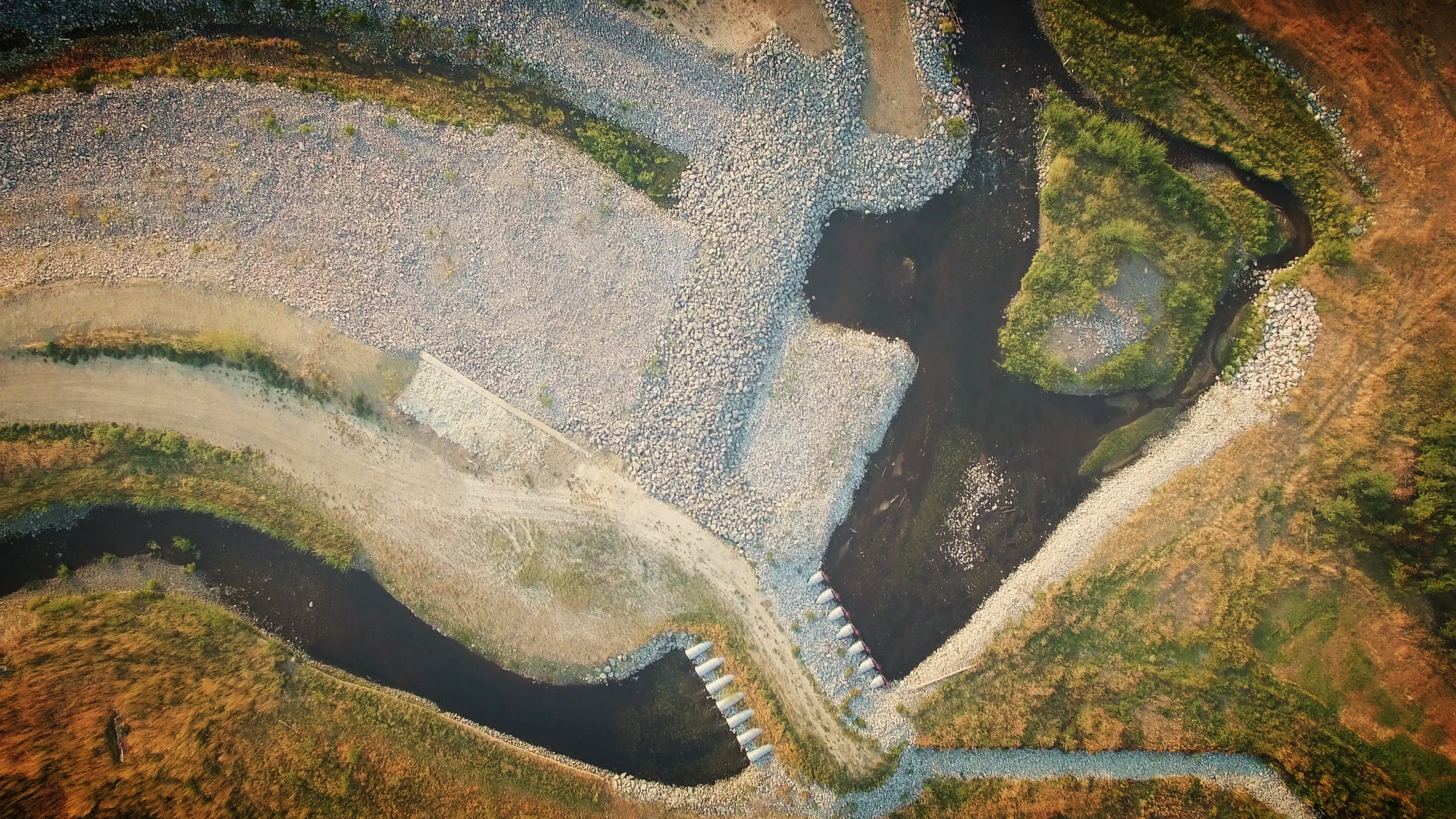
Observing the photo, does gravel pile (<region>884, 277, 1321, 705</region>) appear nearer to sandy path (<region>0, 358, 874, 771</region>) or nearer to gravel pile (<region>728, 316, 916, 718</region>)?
gravel pile (<region>728, 316, 916, 718</region>)

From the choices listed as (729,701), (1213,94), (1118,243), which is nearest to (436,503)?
(729,701)

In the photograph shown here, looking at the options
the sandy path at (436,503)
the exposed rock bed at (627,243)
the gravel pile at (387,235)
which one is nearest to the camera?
the gravel pile at (387,235)

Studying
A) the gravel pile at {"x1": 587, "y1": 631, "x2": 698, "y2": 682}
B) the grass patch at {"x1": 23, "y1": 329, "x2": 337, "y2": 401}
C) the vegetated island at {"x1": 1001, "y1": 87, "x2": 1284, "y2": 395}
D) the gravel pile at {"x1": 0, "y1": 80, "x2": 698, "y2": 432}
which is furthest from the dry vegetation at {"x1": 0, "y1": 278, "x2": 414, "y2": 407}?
the vegetated island at {"x1": 1001, "y1": 87, "x2": 1284, "y2": 395}

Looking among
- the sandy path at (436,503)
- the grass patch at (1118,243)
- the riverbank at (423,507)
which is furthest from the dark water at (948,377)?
the riverbank at (423,507)

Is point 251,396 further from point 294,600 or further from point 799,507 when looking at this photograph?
point 799,507

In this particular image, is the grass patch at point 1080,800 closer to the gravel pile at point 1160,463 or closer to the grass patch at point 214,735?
the gravel pile at point 1160,463

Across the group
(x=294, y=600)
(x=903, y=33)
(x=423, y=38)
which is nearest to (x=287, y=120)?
(x=423, y=38)
